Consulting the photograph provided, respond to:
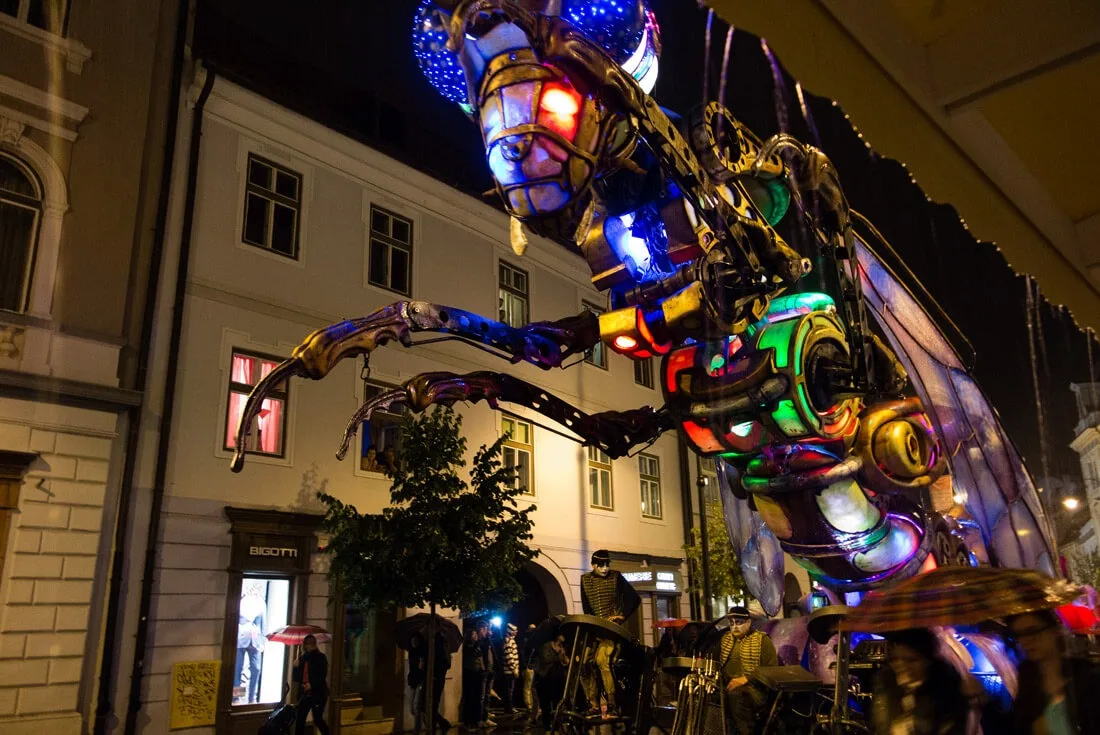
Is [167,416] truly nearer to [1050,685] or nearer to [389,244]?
[389,244]

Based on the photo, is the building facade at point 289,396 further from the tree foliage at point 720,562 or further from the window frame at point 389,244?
the tree foliage at point 720,562

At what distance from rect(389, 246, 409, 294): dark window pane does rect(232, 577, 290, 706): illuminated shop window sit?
5.83 meters

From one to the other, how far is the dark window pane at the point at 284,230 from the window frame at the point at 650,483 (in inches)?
409

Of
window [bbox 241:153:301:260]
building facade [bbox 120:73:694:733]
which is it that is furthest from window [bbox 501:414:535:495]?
window [bbox 241:153:301:260]

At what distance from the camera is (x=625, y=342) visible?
16.8ft

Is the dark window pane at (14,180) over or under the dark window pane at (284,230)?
under

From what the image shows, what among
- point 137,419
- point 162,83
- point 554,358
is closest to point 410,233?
point 162,83

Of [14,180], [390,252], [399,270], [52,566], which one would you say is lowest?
[52,566]

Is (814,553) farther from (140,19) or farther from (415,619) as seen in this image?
(140,19)

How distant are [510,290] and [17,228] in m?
9.86

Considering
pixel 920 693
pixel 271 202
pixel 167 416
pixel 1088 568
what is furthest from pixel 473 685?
pixel 1088 568

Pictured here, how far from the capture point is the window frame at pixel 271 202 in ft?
46.1

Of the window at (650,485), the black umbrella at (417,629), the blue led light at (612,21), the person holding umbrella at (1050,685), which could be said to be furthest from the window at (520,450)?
the person holding umbrella at (1050,685)

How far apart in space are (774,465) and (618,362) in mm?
15845
